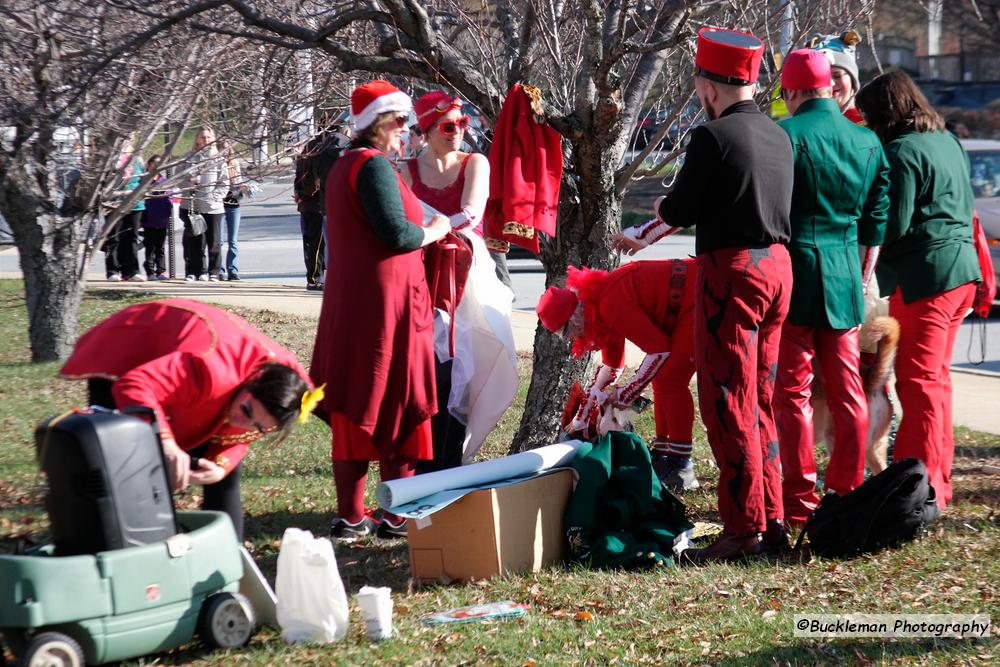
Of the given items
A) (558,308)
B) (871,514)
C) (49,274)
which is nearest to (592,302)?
(558,308)

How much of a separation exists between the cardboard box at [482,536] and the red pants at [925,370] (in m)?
1.75

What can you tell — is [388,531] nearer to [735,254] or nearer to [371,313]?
[371,313]

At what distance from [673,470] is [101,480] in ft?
10.7

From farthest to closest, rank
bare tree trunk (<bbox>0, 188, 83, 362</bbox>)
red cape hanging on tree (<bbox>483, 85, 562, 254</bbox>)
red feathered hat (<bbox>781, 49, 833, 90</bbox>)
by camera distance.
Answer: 1. bare tree trunk (<bbox>0, 188, 83, 362</bbox>)
2. red cape hanging on tree (<bbox>483, 85, 562, 254</bbox>)
3. red feathered hat (<bbox>781, 49, 833, 90</bbox>)

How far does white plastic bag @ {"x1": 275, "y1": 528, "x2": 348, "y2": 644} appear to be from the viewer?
3963 mm

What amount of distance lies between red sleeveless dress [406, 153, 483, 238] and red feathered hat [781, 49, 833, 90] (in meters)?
1.65

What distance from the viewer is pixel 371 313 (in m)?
5.20

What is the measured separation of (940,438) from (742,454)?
1297 mm

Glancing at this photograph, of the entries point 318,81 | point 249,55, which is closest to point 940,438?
point 318,81

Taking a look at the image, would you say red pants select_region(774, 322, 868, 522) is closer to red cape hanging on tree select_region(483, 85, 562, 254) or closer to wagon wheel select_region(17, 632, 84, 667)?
red cape hanging on tree select_region(483, 85, 562, 254)

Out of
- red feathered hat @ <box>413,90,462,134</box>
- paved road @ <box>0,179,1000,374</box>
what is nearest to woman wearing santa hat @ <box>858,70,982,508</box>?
red feathered hat @ <box>413,90,462,134</box>

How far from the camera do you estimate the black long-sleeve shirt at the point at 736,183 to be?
4.56m

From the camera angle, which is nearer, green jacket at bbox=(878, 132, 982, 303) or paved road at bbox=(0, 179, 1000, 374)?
green jacket at bbox=(878, 132, 982, 303)

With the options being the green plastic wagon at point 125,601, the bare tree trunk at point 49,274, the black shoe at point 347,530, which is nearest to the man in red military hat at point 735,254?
the black shoe at point 347,530
